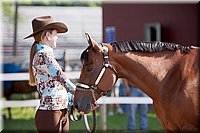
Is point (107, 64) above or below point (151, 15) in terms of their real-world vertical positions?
below

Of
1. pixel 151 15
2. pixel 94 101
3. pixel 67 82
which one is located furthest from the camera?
pixel 151 15

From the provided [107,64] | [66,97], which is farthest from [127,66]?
[66,97]

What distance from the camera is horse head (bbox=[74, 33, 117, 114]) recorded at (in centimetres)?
434

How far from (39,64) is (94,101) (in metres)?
0.66

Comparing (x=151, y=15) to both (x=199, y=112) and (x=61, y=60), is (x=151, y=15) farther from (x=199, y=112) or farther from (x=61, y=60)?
(x=199, y=112)

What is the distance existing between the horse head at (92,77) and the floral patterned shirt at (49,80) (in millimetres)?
241

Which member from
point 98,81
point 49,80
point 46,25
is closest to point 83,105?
point 98,81

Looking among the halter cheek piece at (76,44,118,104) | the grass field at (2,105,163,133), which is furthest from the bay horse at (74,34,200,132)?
the grass field at (2,105,163,133)

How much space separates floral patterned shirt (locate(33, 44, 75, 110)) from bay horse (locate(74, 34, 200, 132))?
25 centimetres

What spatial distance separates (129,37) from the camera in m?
16.5

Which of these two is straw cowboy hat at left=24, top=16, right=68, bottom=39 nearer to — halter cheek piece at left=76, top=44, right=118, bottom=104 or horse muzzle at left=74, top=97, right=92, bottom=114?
halter cheek piece at left=76, top=44, right=118, bottom=104

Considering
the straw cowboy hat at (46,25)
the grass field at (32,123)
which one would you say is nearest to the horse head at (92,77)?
the straw cowboy hat at (46,25)

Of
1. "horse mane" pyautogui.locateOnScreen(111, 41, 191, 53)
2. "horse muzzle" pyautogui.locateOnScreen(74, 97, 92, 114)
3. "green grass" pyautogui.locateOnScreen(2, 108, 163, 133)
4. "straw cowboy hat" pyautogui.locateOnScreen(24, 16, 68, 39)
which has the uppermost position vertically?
"straw cowboy hat" pyautogui.locateOnScreen(24, 16, 68, 39)

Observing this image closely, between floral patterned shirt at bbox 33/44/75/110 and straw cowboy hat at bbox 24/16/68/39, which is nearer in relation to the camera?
floral patterned shirt at bbox 33/44/75/110
